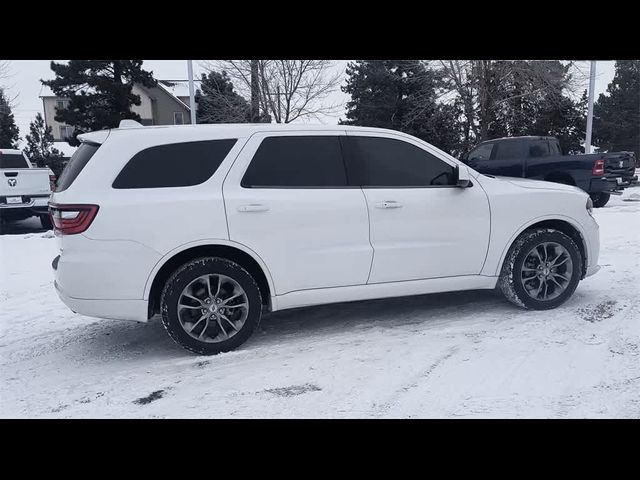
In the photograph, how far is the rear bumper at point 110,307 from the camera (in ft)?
13.0

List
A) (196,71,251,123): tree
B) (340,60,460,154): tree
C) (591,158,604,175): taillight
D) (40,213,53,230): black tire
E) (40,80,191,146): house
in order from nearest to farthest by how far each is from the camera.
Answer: (40,213,53,230): black tire
(591,158,604,175): taillight
(196,71,251,123): tree
(340,60,460,154): tree
(40,80,191,146): house

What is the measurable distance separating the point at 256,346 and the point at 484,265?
Result: 230cm

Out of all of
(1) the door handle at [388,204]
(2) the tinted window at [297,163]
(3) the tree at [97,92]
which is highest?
(3) the tree at [97,92]

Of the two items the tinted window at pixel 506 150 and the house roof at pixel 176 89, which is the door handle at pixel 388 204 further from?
the house roof at pixel 176 89

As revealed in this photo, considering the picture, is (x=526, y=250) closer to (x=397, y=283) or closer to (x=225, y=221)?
(x=397, y=283)

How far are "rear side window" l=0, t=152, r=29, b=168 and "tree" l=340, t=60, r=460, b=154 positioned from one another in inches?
621

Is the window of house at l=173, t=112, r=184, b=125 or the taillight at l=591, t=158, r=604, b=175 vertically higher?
the window of house at l=173, t=112, r=184, b=125

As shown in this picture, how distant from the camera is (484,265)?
16.0 ft

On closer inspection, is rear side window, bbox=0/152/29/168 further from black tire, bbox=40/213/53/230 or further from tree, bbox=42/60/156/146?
tree, bbox=42/60/156/146

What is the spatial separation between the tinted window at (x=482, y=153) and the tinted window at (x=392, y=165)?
920 centimetres

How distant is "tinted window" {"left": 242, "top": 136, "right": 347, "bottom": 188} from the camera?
4297 mm

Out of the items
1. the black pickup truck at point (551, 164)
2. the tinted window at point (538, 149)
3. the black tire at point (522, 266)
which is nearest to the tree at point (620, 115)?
the black pickup truck at point (551, 164)

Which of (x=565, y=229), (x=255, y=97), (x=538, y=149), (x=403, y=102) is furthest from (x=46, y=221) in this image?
(x=403, y=102)

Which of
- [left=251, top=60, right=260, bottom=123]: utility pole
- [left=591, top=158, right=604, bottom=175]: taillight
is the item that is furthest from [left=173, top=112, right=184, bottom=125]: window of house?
[left=591, top=158, right=604, bottom=175]: taillight
